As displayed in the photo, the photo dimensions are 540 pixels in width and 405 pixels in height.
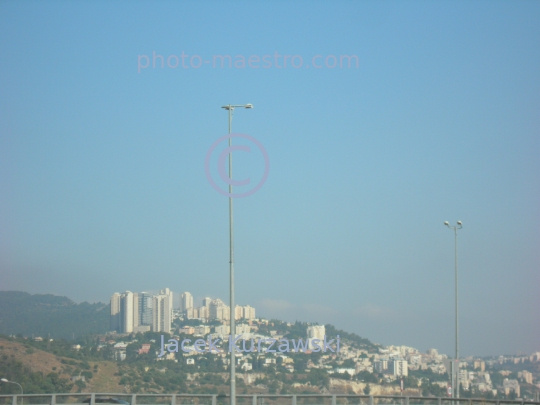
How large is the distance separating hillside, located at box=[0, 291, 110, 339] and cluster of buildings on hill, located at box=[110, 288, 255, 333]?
140 centimetres

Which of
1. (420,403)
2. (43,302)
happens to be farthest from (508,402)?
(43,302)

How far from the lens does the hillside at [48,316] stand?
168 feet

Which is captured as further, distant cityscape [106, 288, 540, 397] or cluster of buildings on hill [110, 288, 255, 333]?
cluster of buildings on hill [110, 288, 255, 333]

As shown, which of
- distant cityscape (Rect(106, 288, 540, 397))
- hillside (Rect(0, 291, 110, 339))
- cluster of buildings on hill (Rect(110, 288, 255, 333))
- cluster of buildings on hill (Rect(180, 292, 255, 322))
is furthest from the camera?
hillside (Rect(0, 291, 110, 339))

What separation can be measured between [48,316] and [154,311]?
432 inches

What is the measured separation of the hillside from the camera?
51188mm

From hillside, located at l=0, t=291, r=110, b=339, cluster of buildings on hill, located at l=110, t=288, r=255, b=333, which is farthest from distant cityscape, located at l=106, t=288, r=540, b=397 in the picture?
hillside, located at l=0, t=291, r=110, b=339

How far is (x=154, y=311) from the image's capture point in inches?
1973

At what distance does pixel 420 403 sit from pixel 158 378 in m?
14.9

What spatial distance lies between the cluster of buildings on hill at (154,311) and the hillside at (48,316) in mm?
1403

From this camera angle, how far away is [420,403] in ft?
92.6

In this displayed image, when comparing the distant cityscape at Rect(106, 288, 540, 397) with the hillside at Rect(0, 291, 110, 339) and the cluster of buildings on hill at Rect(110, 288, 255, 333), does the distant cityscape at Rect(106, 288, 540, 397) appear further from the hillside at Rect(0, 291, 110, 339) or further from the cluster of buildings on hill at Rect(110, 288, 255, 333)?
the hillside at Rect(0, 291, 110, 339)

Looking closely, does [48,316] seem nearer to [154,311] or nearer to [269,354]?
[154,311]

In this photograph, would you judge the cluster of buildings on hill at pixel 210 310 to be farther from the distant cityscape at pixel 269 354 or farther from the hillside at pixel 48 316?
the hillside at pixel 48 316
